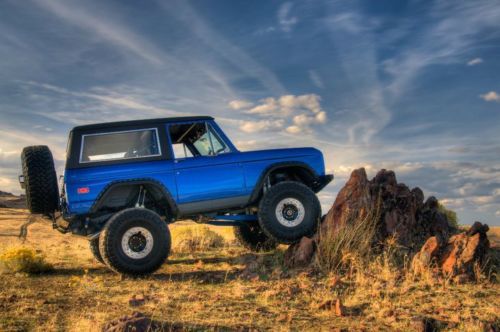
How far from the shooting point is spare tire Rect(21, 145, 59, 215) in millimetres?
8938

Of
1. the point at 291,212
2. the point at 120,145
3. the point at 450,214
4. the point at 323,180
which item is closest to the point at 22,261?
the point at 120,145

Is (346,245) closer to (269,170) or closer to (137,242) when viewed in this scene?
(269,170)

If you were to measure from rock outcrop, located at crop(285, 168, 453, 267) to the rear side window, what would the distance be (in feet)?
11.7

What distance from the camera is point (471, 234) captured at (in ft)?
29.6

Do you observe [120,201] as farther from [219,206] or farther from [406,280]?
[406,280]

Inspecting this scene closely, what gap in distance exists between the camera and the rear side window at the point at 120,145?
930 cm

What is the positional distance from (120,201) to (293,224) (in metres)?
3.57

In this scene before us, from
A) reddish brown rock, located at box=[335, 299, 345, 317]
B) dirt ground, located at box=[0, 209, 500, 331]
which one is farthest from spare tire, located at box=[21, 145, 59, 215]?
reddish brown rock, located at box=[335, 299, 345, 317]

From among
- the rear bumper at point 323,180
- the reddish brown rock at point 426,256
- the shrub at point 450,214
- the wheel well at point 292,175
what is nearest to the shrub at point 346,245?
the reddish brown rock at point 426,256

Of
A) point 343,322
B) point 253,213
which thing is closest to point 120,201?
point 253,213

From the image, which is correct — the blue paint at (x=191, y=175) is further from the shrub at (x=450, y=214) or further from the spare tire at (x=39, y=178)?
the shrub at (x=450, y=214)

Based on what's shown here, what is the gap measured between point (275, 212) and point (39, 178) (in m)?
4.63

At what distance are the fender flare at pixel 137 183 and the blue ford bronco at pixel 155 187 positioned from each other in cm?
2

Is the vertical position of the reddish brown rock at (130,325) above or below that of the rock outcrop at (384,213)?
below
